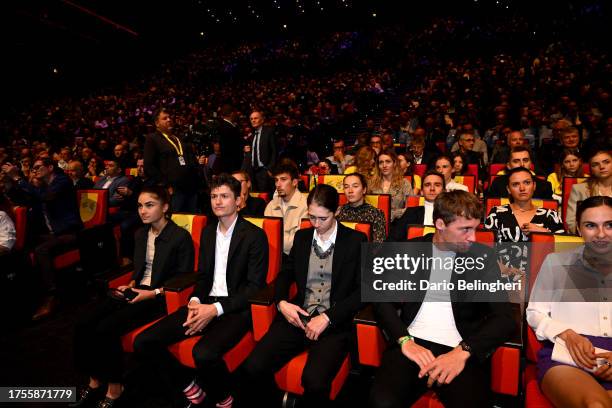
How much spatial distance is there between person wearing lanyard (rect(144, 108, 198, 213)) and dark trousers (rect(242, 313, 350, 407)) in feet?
6.83

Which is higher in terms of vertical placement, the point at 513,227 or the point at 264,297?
the point at 513,227

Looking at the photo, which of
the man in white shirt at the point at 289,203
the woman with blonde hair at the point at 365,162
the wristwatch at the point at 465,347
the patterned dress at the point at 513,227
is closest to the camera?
the wristwatch at the point at 465,347

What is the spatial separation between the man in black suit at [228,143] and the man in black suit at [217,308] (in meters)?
1.78

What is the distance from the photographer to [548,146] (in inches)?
210

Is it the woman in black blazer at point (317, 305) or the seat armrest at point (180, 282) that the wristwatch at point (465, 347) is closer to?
the woman in black blazer at point (317, 305)

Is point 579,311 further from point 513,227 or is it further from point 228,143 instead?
point 228,143

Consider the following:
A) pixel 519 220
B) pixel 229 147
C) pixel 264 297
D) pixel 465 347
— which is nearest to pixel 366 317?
pixel 465 347

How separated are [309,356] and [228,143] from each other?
2739mm

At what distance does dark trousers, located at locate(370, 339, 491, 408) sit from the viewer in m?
1.51

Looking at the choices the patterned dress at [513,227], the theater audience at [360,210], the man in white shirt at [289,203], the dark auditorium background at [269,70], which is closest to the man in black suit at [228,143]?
the dark auditorium background at [269,70]

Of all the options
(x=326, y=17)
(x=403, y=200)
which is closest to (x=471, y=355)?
(x=403, y=200)

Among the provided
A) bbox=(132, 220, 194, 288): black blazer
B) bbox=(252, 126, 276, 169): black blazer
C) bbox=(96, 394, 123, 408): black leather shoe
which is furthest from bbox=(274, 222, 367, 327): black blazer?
bbox=(252, 126, 276, 169): black blazer

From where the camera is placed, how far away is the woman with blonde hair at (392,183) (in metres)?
3.74

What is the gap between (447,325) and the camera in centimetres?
177
